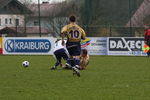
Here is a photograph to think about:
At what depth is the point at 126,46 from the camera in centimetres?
3384

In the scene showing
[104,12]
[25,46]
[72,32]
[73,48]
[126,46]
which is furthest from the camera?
[104,12]

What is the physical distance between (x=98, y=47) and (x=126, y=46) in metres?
1.88

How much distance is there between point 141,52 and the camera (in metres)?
33.7

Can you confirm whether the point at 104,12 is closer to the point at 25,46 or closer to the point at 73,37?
the point at 25,46

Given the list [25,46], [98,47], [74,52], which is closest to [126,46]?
[98,47]

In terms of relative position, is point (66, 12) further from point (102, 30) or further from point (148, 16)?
point (102, 30)

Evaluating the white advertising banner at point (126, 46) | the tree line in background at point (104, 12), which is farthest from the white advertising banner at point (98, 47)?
the tree line in background at point (104, 12)

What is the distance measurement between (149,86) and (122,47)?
21778 mm

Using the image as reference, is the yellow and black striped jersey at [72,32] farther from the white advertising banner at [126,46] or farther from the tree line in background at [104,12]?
the tree line in background at [104,12]

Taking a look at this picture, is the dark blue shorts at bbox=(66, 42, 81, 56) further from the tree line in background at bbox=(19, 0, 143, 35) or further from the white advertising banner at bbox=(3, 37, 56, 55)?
the tree line in background at bbox=(19, 0, 143, 35)

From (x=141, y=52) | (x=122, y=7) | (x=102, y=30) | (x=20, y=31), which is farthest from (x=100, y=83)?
(x=122, y=7)

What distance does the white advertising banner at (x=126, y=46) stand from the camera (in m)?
33.8

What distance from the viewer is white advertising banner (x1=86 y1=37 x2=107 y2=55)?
34.3 meters

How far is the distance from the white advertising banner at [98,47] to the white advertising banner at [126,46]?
34cm
